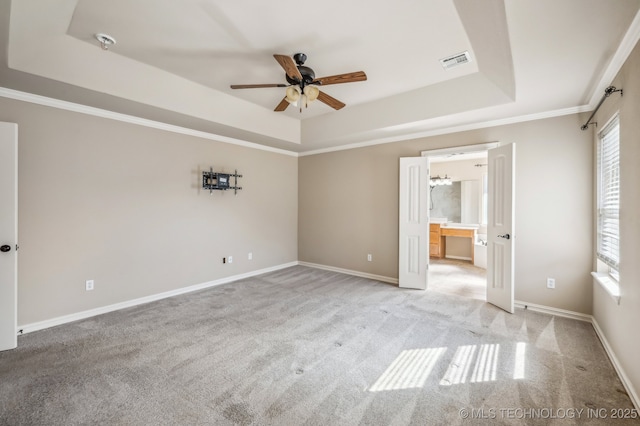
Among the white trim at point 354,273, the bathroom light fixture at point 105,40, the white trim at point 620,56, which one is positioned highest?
the bathroom light fixture at point 105,40

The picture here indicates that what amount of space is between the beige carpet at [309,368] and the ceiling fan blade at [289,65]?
2.58 m

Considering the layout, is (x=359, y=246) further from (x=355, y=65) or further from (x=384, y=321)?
(x=355, y=65)

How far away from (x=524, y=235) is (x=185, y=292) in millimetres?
4927

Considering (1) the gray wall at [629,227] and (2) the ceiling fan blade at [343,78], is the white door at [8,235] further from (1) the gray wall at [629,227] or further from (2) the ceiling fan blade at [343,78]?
(1) the gray wall at [629,227]

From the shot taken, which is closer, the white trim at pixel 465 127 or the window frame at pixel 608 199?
the window frame at pixel 608 199

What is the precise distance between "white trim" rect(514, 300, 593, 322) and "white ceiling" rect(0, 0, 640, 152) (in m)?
2.46

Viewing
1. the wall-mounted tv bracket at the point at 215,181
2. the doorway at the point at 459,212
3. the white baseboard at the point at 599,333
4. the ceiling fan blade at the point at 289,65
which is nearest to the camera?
the white baseboard at the point at 599,333

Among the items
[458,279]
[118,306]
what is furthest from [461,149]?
[118,306]

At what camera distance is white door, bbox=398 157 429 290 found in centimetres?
452

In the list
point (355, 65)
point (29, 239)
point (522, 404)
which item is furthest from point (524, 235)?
point (29, 239)

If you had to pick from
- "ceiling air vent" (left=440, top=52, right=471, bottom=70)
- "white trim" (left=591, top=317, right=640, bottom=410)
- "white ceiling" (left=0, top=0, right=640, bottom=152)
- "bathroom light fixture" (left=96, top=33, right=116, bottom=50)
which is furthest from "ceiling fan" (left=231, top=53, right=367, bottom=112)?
"white trim" (left=591, top=317, right=640, bottom=410)

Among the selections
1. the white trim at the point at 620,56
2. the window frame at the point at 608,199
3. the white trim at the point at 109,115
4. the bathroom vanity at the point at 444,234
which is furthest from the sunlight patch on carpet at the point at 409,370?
the bathroom vanity at the point at 444,234

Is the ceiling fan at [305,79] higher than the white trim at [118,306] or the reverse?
higher

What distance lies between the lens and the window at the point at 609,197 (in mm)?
2605
